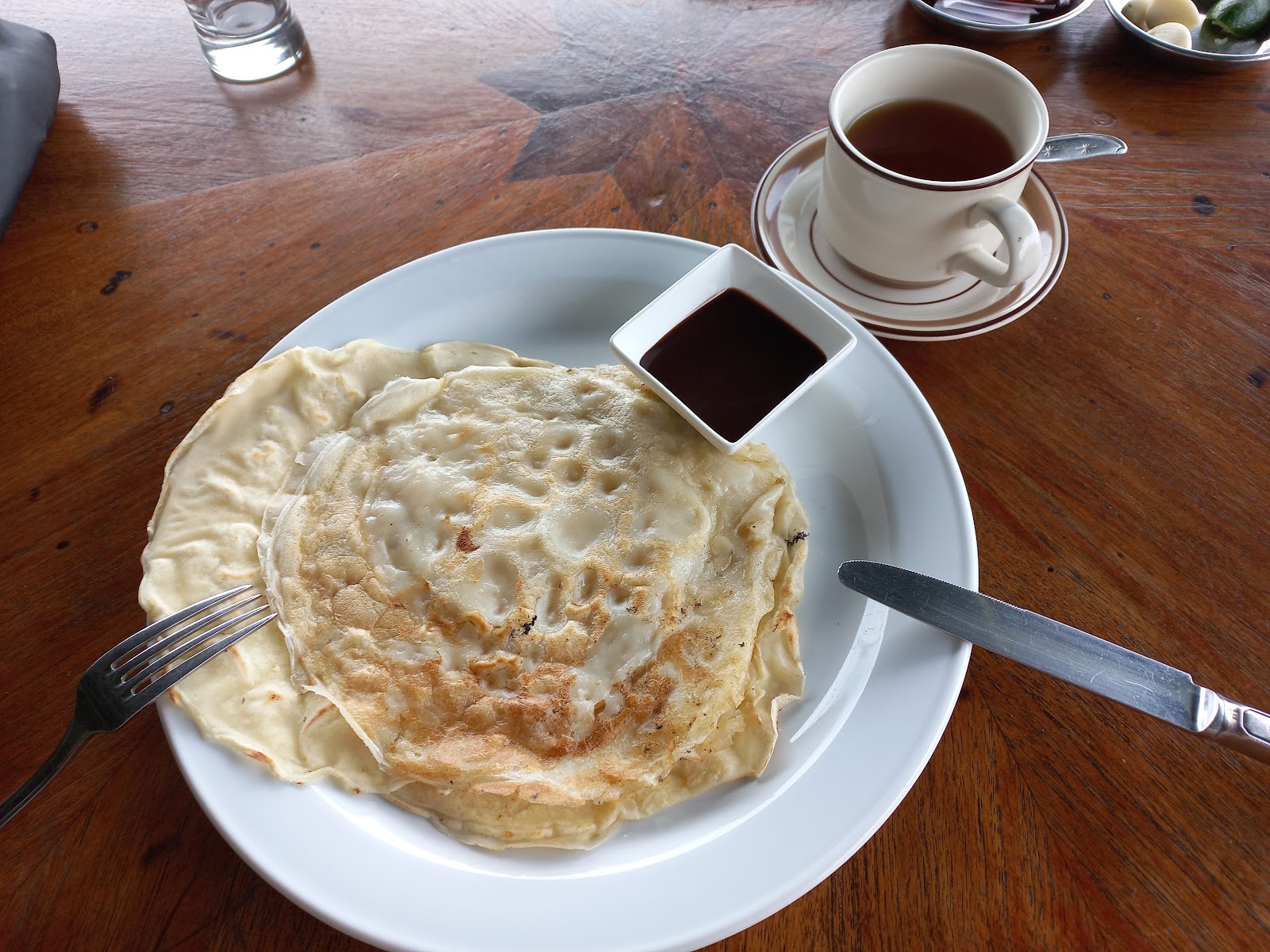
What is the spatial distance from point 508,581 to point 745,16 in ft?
6.36

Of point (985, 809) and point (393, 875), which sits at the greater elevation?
point (393, 875)

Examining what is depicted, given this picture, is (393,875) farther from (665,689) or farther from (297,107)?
(297,107)

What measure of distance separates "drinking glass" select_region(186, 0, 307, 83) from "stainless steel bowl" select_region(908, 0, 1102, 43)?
1.80 m

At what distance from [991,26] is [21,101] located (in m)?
2.55

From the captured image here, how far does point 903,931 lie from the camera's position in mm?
1239

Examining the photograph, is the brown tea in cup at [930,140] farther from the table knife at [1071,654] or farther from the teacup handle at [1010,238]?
the table knife at [1071,654]

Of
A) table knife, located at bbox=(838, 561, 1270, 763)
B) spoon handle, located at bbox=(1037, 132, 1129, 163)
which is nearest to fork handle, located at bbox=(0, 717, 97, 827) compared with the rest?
table knife, located at bbox=(838, 561, 1270, 763)

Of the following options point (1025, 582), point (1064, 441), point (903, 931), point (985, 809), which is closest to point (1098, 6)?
point (1064, 441)

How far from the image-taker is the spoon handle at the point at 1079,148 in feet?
6.08

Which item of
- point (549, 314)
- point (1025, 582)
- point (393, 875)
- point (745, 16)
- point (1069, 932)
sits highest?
point (745, 16)

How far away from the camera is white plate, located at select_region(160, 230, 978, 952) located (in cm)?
112

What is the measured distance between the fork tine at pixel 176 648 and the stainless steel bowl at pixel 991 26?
2360 mm

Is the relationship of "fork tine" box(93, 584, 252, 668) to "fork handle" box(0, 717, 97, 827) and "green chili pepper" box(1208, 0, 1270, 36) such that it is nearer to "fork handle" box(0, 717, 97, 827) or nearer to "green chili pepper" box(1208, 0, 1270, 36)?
"fork handle" box(0, 717, 97, 827)

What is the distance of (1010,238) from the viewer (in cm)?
152
